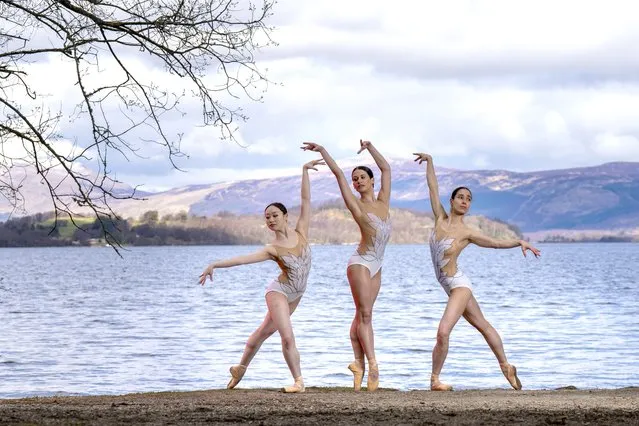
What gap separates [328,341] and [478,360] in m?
7.38

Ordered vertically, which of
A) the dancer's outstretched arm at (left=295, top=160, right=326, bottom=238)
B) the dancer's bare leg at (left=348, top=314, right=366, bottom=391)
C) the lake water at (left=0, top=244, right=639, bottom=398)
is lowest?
the lake water at (left=0, top=244, right=639, bottom=398)

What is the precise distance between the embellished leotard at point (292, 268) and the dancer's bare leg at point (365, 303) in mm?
613

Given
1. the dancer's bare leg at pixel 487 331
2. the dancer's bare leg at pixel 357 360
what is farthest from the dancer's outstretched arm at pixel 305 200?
the dancer's bare leg at pixel 487 331

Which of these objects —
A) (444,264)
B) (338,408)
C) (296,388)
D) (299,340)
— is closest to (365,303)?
(444,264)

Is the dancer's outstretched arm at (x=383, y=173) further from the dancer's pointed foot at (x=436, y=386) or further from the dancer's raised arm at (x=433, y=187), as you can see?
the dancer's pointed foot at (x=436, y=386)

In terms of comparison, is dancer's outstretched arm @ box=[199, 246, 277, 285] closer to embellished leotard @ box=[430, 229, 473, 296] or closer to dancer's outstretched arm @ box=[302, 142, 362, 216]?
dancer's outstretched arm @ box=[302, 142, 362, 216]

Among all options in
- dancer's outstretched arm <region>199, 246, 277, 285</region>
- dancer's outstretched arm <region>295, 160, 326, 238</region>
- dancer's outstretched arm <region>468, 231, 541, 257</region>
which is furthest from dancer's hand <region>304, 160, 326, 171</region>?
dancer's outstretched arm <region>468, 231, 541, 257</region>

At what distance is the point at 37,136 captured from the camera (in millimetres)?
16469

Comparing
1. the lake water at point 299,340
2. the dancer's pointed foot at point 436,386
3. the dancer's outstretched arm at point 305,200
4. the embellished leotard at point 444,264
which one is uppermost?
the dancer's outstretched arm at point 305,200

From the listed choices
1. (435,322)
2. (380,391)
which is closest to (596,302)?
(435,322)

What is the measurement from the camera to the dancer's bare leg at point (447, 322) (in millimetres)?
16344

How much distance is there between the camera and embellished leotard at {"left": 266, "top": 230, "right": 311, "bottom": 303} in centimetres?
1619

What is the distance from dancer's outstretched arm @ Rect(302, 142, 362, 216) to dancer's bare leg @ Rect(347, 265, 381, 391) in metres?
0.78

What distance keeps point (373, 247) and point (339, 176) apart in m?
1.03
